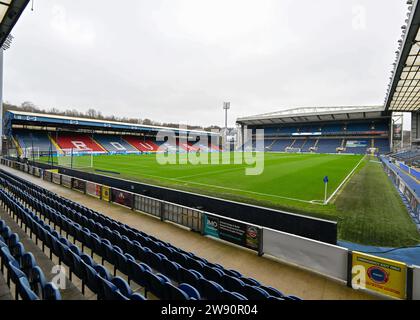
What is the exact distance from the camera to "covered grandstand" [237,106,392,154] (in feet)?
226

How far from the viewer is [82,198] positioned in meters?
14.3

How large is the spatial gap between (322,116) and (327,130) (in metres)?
7.25

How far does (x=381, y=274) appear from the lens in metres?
5.41

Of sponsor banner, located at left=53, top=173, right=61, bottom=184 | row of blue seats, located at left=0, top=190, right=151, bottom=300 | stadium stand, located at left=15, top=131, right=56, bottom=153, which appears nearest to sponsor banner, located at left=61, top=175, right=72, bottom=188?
sponsor banner, located at left=53, top=173, right=61, bottom=184

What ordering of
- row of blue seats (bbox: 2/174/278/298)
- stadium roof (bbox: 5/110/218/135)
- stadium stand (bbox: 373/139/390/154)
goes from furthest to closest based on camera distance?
stadium stand (bbox: 373/139/390/154), stadium roof (bbox: 5/110/218/135), row of blue seats (bbox: 2/174/278/298)

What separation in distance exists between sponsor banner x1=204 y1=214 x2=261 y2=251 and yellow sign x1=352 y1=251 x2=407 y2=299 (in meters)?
2.68

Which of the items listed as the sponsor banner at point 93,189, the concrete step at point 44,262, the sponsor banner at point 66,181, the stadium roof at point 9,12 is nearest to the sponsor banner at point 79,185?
the sponsor banner at point 93,189

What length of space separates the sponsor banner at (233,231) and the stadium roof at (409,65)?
15.1 m

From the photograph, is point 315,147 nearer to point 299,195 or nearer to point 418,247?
point 299,195

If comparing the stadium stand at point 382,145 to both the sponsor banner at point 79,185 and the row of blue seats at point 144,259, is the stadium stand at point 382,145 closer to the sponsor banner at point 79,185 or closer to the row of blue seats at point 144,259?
the sponsor banner at point 79,185

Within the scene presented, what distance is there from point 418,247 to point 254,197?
27.6 ft

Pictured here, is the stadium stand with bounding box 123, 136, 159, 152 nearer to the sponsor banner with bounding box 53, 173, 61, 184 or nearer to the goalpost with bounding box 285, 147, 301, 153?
the goalpost with bounding box 285, 147, 301, 153

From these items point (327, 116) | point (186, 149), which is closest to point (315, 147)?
point (327, 116)
